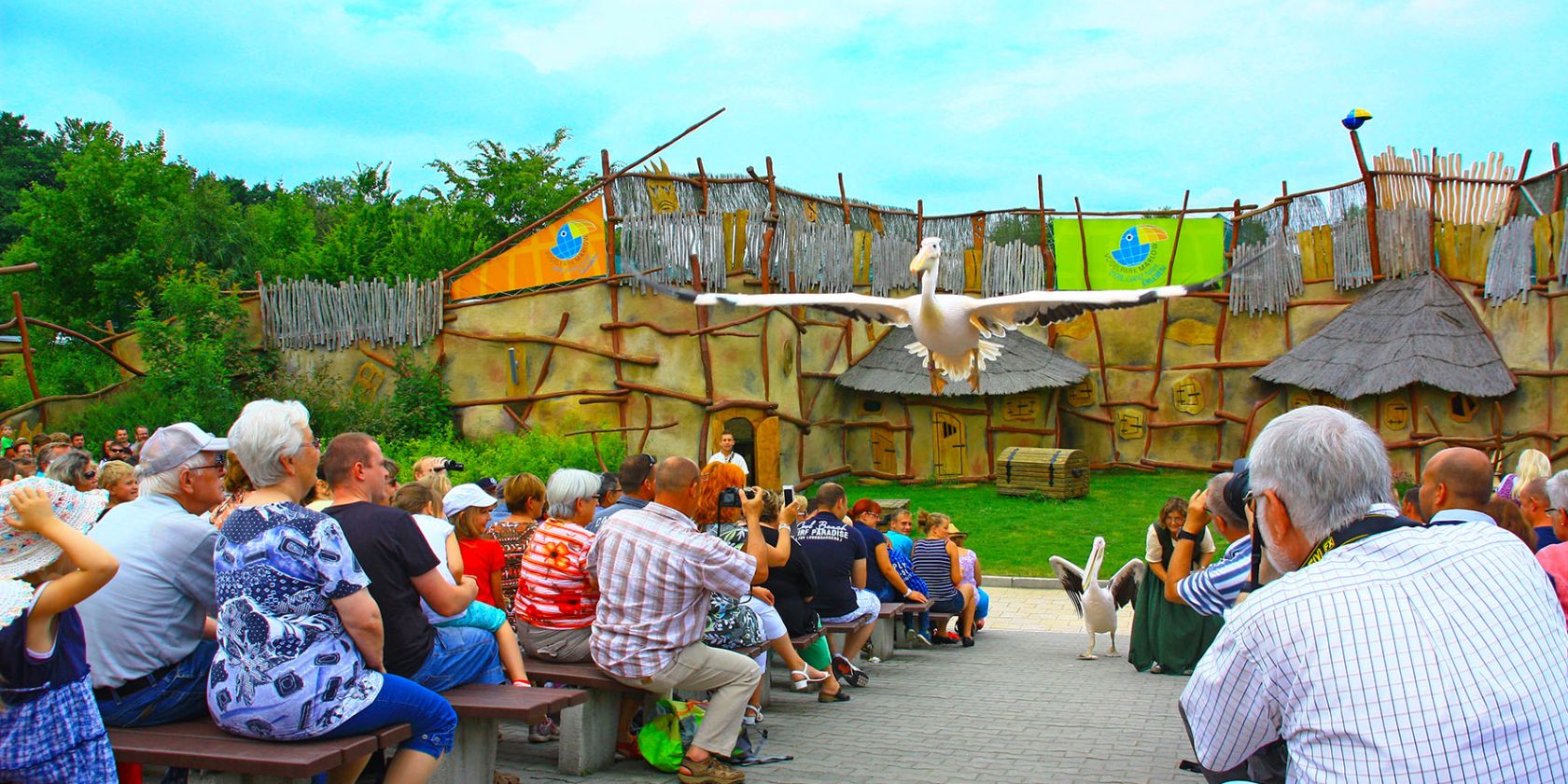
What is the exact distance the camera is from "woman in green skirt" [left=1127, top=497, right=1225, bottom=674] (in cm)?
898

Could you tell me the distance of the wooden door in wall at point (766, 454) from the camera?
22406mm

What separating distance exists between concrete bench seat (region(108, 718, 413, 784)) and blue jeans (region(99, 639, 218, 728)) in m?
0.05

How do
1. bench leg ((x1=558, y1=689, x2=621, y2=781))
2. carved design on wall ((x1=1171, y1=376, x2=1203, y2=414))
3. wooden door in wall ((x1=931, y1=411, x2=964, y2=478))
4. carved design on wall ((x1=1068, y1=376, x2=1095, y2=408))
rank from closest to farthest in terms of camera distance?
bench leg ((x1=558, y1=689, x2=621, y2=781)) < wooden door in wall ((x1=931, y1=411, x2=964, y2=478)) < carved design on wall ((x1=1171, y1=376, x2=1203, y2=414)) < carved design on wall ((x1=1068, y1=376, x2=1095, y2=408))

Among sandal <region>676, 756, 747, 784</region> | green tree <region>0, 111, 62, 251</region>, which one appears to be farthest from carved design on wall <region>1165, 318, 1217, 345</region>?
green tree <region>0, 111, 62, 251</region>

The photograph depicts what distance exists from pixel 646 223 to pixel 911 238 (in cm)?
792

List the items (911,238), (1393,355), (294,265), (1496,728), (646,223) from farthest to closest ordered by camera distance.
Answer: (294,265), (911,238), (1393,355), (646,223), (1496,728)

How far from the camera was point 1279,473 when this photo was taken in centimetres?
275

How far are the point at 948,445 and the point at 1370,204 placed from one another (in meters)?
9.58

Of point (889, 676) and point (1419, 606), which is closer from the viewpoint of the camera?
point (1419, 606)

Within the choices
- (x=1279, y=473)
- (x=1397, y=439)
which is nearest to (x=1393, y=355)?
(x=1397, y=439)

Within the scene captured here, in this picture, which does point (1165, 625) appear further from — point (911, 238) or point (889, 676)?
point (911, 238)

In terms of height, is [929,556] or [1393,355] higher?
[1393,355]

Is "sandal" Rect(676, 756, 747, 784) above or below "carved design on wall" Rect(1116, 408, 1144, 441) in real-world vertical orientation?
below

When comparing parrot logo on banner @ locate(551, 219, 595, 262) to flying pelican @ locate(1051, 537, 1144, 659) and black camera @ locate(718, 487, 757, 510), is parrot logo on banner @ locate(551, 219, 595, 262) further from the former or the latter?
black camera @ locate(718, 487, 757, 510)
